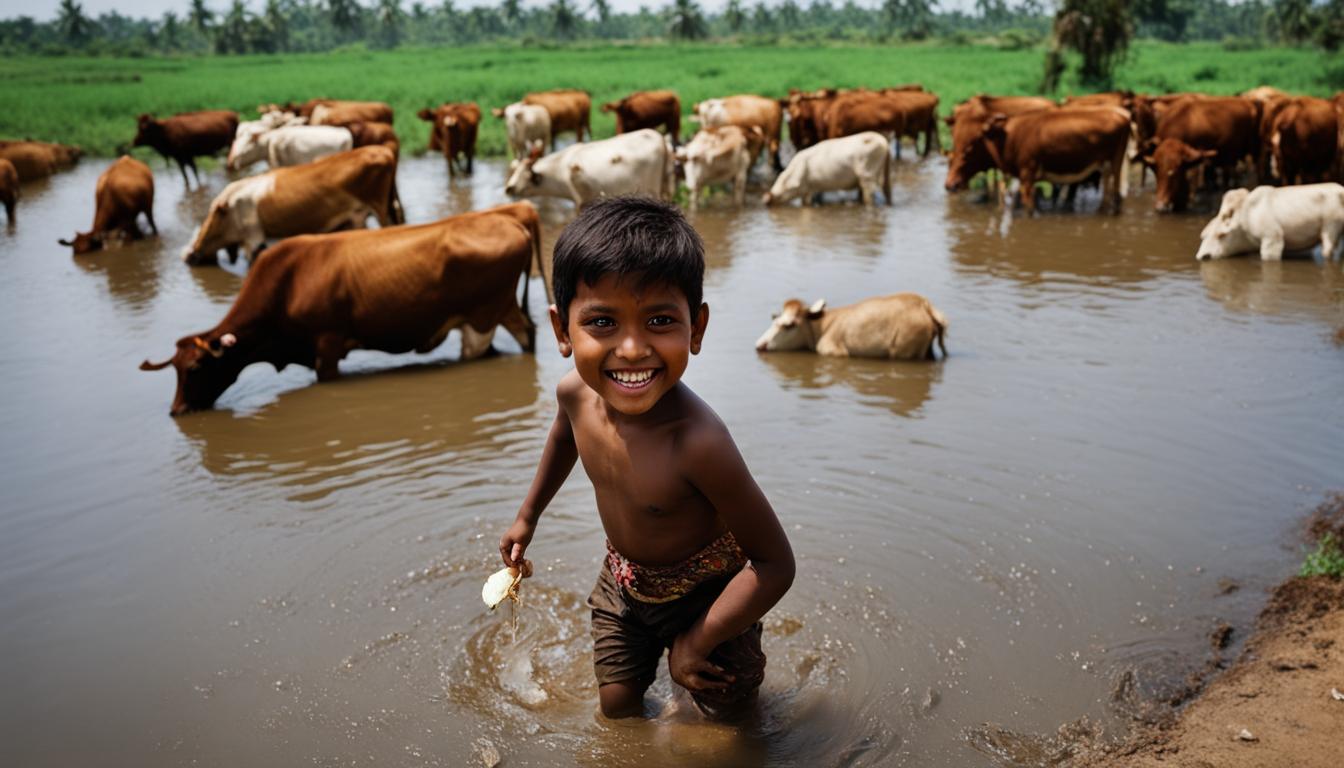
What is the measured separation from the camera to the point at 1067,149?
14.8m

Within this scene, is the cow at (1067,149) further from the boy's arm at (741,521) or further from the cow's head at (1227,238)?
the boy's arm at (741,521)

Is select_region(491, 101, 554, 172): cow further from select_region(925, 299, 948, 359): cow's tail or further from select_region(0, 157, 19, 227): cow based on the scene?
select_region(925, 299, 948, 359): cow's tail

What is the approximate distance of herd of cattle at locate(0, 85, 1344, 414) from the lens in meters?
7.84

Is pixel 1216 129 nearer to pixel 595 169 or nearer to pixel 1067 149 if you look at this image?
pixel 1067 149

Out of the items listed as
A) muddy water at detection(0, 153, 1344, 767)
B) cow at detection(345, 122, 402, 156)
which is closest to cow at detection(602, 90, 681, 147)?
cow at detection(345, 122, 402, 156)

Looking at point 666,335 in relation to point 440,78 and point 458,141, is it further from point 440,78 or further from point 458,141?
point 440,78

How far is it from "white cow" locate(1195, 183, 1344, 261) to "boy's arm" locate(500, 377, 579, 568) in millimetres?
9731

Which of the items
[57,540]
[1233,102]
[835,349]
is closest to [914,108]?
[1233,102]

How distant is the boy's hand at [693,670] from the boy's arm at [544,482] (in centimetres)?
58

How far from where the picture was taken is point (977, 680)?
3.79 metres

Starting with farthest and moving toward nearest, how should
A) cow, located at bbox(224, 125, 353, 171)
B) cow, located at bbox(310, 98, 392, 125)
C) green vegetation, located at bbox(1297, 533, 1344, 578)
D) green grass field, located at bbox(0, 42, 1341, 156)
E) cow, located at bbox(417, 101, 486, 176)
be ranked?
green grass field, located at bbox(0, 42, 1341, 156), cow, located at bbox(310, 98, 392, 125), cow, located at bbox(417, 101, 486, 176), cow, located at bbox(224, 125, 353, 171), green vegetation, located at bbox(1297, 533, 1344, 578)

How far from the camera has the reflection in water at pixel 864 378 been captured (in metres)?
7.06

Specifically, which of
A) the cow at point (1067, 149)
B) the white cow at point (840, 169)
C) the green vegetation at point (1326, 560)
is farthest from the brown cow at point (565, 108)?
the green vegetation at point (1326, 560)

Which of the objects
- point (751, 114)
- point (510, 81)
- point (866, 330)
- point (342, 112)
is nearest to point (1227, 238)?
point (866, 330)
